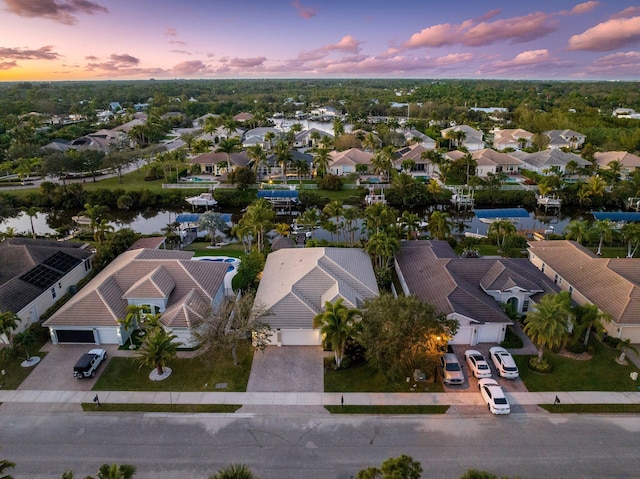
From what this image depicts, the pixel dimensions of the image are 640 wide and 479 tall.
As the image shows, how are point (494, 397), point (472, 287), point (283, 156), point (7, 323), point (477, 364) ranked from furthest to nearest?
point (283, 156), point (472, 287), point (7, 323), point (477, 364), point (494, 397)

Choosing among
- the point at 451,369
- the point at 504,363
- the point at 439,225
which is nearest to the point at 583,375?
the point at 504,363

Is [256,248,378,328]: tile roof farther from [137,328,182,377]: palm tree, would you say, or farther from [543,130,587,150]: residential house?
[543,130,587,150]: residential house

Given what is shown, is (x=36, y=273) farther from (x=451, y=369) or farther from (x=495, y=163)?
(x=495, y=163)

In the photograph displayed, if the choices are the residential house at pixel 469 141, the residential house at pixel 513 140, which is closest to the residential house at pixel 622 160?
the residential house at pixel 513 140

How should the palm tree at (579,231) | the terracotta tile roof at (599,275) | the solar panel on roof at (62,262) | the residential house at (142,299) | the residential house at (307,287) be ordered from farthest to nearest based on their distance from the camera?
the palm tree at (579,231) < the solar panel on roof at (62,262) < the terracotta tile roof at (599,275) < the residential house at (142,299) < the residential house at (307,287)

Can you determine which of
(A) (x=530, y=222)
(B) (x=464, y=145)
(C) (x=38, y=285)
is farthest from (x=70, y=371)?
(B) (x=464, y=145)

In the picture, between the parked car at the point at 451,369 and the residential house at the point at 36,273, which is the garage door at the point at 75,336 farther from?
the parked car at the point at 451,369

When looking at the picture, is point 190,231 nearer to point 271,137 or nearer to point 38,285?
point 38,285

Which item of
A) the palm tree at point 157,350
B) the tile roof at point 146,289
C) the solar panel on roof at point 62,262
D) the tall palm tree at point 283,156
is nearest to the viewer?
the palm tree at point 157,350
